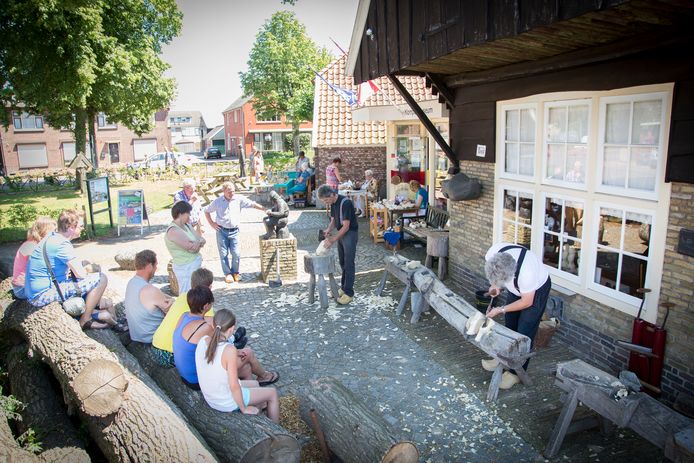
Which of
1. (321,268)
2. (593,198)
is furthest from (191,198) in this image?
(593,198)

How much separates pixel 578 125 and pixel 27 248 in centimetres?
711

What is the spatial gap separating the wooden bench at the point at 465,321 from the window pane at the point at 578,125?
2361 mm

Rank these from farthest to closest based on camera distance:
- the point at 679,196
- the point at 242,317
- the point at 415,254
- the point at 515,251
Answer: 1. the point at 415,254
2. the point at 242,317
3. the point at 515,251
4. the point at 679,196

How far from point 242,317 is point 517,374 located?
4168 mm

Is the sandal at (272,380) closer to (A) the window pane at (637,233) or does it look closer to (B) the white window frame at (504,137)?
(A) the window pane at (637,233)

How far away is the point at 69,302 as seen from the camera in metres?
6.09

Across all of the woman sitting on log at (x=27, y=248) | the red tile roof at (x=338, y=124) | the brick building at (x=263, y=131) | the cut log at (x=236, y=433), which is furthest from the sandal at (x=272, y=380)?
the brick building at (x=263, y=131)

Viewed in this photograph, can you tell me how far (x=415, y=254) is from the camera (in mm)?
10805

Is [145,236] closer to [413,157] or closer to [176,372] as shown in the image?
[413,157]

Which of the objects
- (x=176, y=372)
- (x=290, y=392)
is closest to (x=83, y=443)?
Result: (x=176, y=372)

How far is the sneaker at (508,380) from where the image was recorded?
5410 millimetres

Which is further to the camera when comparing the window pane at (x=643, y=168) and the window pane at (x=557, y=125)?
the window pane at (x=557, y=125)

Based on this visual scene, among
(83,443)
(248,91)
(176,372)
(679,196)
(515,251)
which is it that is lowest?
(83,443)

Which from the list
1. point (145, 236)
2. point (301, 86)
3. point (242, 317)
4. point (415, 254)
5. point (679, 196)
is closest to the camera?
point (679, 196)
